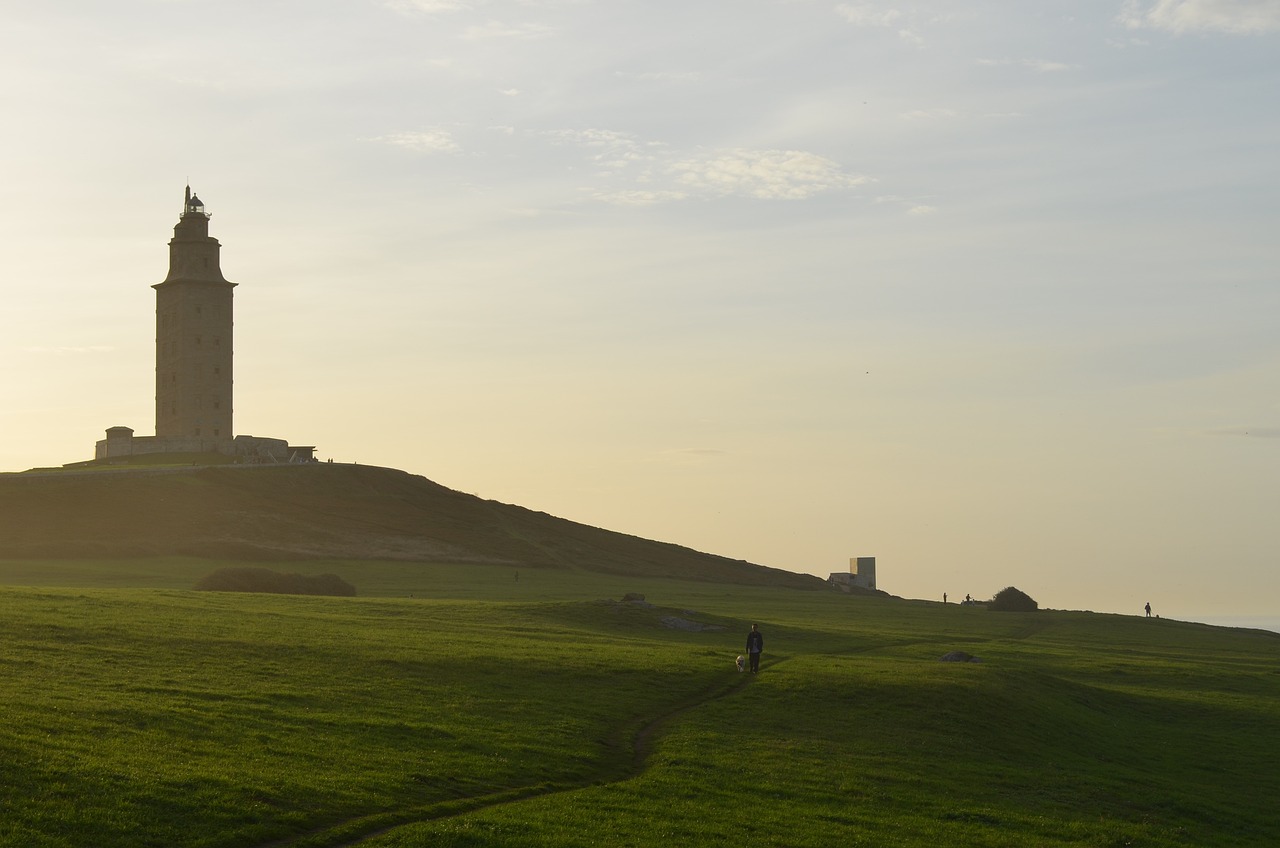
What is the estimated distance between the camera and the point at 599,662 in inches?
2330

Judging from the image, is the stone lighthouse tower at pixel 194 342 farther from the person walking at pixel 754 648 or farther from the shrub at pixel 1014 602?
the person walking at pixel 754 648

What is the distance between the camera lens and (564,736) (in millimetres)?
44250

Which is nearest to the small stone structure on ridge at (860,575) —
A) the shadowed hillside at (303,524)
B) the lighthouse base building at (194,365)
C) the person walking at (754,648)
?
the shadowed hillside at (303,524)

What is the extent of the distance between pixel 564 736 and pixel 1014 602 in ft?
333

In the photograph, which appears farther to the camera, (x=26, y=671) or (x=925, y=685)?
(x=925, y=685)

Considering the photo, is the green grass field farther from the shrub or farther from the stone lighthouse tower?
the stone lighthouse tower

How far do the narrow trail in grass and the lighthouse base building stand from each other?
5399 inches

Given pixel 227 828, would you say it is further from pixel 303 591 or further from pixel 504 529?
pixel 504 529

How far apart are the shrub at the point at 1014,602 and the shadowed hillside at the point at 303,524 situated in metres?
30.5

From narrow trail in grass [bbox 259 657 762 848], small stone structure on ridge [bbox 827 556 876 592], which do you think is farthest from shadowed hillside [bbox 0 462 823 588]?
narrow trail in grass [bbox 259 657 762 848]

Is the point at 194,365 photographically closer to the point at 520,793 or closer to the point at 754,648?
the point at 754,648

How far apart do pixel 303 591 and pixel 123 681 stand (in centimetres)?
5411

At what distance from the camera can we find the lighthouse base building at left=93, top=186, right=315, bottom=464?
179500 millimetres

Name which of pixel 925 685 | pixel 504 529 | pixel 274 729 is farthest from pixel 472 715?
pixel 504 529
